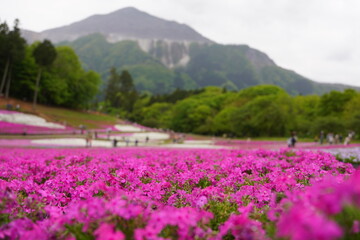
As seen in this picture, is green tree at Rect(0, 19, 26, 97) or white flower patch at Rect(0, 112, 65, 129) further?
green tree at Rect(0, 19, 26, 97)

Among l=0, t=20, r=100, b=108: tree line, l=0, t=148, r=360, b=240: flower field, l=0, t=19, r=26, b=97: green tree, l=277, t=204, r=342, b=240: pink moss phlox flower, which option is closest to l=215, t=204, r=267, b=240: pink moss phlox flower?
l=0, t=148, r=360, b=240: flower field

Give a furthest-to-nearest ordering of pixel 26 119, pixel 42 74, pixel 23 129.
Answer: pixel 42 74 → pixel 26 119 → pixel 23 129

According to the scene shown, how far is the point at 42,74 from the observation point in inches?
2869

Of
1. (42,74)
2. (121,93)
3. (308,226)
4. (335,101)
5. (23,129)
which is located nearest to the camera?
(308,226)

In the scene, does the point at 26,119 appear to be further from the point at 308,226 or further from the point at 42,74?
the point at 308,226

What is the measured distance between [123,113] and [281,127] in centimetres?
8186

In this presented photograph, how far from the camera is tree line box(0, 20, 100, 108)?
6259 cm

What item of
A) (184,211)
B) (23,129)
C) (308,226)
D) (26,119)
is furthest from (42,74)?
(308,226)

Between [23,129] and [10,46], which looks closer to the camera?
[23,129]

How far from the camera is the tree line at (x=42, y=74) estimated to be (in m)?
62.6

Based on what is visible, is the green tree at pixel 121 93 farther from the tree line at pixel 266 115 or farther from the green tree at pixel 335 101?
the green tree at pixel 335 101

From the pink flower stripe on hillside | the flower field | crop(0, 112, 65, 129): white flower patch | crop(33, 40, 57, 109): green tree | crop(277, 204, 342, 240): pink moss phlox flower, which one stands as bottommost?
the pink flower stripe on hillside

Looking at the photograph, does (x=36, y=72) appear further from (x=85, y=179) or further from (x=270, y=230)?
(x=270, y=230)

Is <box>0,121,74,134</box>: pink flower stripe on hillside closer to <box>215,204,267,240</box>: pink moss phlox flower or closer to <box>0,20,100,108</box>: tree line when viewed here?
<box>0,20,100,108</box>: tree line
